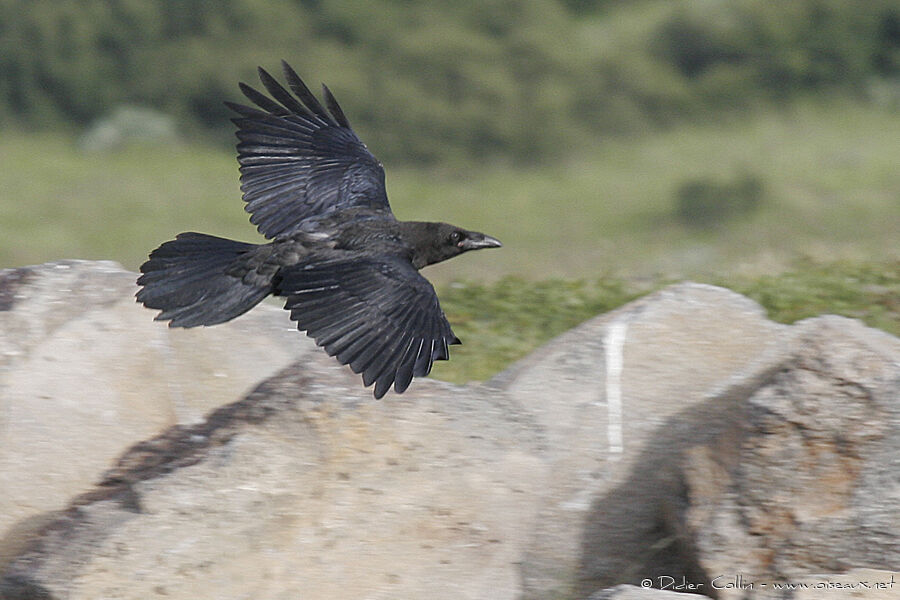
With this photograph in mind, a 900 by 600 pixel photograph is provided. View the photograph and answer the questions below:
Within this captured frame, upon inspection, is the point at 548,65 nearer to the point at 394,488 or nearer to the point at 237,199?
the point at 237,199

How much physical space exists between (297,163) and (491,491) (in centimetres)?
201

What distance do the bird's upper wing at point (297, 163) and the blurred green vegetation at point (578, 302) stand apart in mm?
2048

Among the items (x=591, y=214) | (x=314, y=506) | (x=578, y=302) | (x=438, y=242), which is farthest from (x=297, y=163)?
(x=591, y=214)

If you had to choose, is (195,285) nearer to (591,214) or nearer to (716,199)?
(591,214)

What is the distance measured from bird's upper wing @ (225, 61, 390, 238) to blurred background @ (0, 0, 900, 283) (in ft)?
19.8

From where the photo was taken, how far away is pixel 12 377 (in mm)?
5766

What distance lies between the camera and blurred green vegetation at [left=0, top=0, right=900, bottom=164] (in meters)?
14.5

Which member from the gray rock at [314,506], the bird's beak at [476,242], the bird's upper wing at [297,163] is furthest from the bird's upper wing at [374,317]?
the bird's upper wing at [297,163]

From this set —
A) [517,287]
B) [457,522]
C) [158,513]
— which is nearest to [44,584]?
[158,513]

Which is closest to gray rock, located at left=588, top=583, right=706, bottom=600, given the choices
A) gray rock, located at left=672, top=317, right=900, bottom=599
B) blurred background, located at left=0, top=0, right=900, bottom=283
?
gray rock, located at left=672, top=317, right=900, bottom=599

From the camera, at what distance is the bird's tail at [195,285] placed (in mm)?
5133

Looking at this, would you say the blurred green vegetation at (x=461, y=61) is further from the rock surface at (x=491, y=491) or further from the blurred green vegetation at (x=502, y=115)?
the rock surface at (x=491, y=491)

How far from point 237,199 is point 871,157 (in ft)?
22.2

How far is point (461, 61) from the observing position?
1502cm
